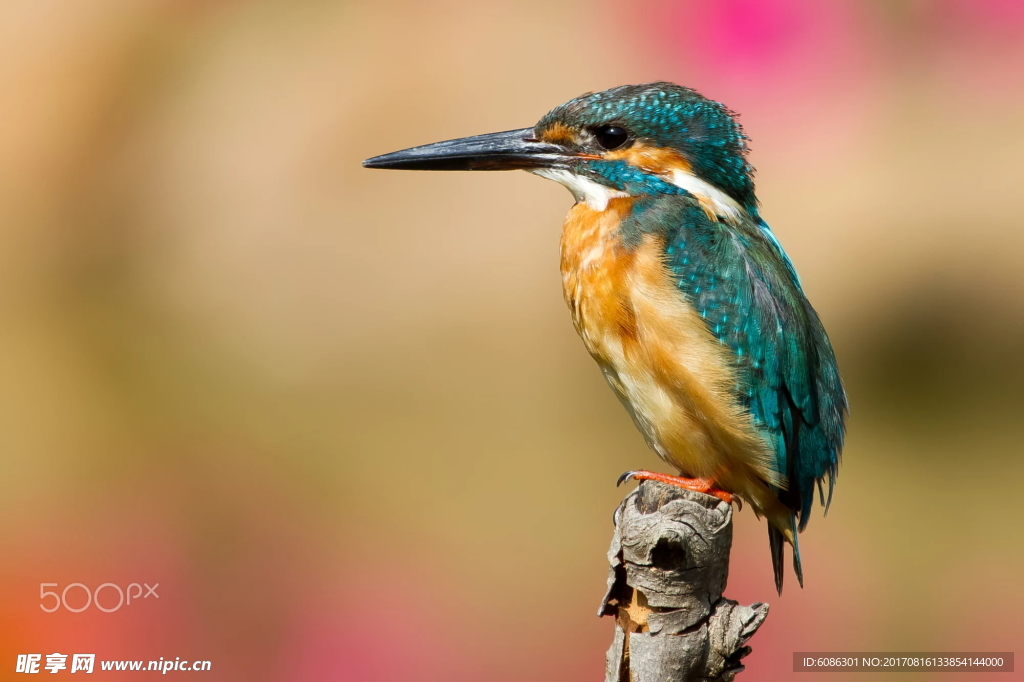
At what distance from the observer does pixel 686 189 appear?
2.27m

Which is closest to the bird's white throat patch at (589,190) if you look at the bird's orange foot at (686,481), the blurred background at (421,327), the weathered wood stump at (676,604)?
the bird's orange foot at (686,481)

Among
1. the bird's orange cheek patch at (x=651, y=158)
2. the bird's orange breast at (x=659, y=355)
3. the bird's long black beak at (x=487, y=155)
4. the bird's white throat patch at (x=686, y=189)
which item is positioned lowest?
the bird's orange breast at (x=659, y=355)

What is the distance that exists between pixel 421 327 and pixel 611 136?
261cm

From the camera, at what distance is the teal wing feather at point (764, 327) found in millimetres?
2104

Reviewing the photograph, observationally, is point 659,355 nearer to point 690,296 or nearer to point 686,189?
point 690,296

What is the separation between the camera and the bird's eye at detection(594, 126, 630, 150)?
7.39ft

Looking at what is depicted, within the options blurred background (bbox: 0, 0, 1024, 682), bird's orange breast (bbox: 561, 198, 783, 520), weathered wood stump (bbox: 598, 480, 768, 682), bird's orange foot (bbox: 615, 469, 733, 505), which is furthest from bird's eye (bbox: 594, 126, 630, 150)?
blurred background (bbox: 0, 0, 1024, 682)

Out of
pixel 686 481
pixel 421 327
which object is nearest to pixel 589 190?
pixel 686 481

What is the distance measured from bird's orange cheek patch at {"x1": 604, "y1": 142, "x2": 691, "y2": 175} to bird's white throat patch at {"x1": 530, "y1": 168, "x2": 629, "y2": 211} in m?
0.06

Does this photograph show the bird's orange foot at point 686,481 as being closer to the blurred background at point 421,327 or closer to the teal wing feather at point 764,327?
the teal wing feather at point 764,327

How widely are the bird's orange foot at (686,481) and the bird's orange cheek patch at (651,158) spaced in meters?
0.63

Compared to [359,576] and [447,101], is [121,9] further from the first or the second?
[359,576]

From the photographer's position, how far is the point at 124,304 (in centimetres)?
525

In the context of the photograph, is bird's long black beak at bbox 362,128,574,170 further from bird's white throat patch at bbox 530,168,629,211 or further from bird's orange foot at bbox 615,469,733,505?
bird's orange foot at bbox 615,469,733,505
